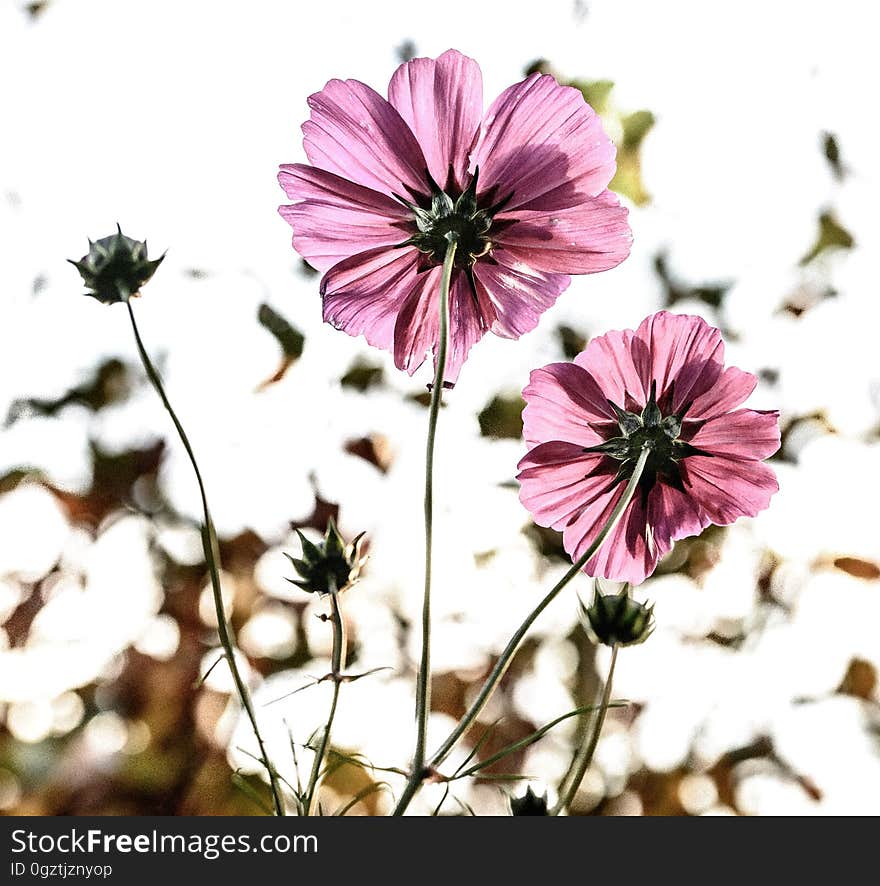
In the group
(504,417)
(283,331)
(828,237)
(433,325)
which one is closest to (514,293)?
(433,325)

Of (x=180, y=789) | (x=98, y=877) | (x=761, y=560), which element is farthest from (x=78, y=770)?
(x=98, y=877)

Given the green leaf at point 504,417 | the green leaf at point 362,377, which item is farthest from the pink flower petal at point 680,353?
the green leaf at point 362,377

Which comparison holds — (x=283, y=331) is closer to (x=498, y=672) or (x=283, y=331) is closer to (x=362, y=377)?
(x=362, y=377)

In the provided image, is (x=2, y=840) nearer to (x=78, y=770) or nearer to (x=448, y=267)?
(x=448, y=267)

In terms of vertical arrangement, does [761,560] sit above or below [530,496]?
above

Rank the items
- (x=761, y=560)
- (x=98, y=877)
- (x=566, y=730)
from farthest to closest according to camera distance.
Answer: (x=761, y=560) < (x=566, y=730) < (x=98, y=877)

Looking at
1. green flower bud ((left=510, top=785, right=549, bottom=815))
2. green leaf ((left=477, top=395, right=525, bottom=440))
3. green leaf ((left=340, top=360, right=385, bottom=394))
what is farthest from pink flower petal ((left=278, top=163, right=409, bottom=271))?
green leaf ((left=340, top=360, right=385, bottom=394))

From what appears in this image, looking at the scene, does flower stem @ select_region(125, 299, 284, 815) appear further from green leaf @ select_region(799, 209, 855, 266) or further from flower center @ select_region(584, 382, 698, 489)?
green leaf @ select_region(799, 209, 855, 266)
